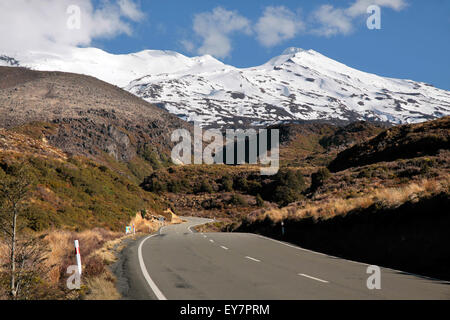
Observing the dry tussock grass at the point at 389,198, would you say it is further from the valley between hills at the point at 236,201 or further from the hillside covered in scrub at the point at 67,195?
the hillside covered in scrub at the point at 67,195

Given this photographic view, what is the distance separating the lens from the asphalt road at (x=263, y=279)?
292 inches

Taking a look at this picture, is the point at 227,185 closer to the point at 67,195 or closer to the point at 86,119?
the point at 67,195

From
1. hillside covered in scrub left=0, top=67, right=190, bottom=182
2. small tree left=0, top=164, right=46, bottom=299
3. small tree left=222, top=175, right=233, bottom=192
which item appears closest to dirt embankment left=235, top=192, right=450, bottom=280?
small tree left=0, top=164, right=46, bottom=299

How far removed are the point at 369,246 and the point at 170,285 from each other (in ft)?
28.9

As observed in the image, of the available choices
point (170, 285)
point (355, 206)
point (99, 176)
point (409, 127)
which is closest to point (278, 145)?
point (409, 127)

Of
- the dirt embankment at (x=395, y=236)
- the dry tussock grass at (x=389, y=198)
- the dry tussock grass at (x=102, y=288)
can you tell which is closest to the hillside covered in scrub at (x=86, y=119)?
the dry tussock grass at (x=389, y=198)

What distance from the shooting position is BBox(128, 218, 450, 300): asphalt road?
743 cm

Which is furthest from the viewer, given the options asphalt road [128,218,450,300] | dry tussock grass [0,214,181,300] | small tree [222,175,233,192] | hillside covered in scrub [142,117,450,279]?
small tree [222,175,233,192]

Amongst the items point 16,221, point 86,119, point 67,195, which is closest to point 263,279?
point 16,221

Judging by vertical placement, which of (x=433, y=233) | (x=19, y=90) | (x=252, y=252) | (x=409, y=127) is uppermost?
(x=19, y=90)

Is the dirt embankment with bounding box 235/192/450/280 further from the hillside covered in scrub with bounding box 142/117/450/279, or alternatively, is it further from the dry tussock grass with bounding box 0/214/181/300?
the dry tussock grass with bounding box 0/214/181/300

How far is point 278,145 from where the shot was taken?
146 metres

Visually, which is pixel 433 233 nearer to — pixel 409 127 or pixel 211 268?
pixel 211 268
